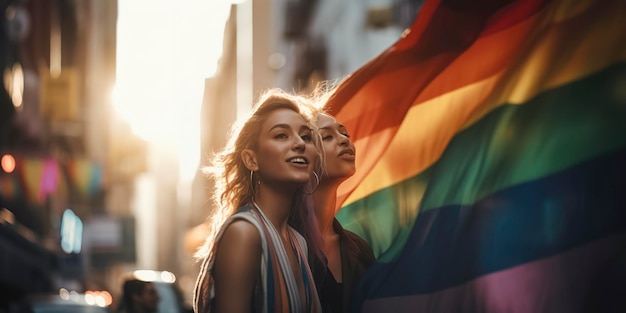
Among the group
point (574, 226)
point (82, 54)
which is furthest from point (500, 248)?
point (82, 54)

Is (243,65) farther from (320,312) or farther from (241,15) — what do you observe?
(320,312)

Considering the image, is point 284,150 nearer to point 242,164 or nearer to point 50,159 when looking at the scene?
point 242,164

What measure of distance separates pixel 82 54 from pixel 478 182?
64.9m

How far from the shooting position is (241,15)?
237 feet

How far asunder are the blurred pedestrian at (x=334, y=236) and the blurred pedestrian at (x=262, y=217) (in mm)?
121

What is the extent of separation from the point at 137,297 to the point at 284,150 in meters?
5.70

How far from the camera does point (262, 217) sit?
341cm

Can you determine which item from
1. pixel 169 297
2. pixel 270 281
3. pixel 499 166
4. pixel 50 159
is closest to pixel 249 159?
pixel 270 281

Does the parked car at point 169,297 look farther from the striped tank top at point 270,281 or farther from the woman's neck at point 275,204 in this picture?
the striped tank top at point 270,281

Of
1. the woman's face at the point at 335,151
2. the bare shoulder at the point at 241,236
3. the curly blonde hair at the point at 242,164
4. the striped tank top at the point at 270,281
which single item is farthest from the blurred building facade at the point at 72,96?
the bare shoulder at the point at 241,236

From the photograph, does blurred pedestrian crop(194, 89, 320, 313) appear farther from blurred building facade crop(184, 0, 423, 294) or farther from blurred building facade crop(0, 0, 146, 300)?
blurred building facade crop(0, 0, 146, 300)

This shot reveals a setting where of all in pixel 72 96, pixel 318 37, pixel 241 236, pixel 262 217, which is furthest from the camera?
pixel 72 96

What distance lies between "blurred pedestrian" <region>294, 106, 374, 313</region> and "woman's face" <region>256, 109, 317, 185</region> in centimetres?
17

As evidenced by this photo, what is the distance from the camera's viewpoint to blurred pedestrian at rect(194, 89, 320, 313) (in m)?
3.20
